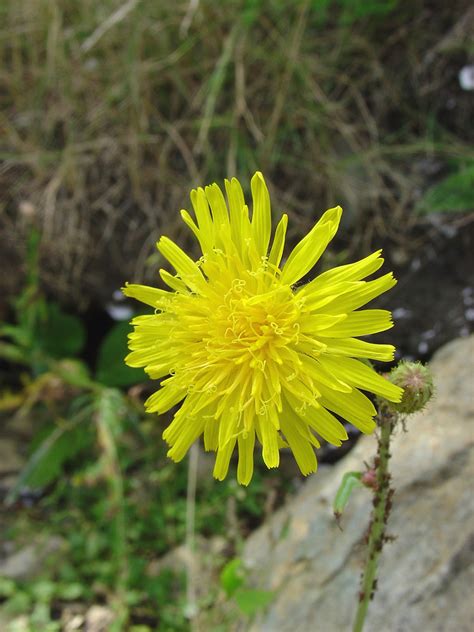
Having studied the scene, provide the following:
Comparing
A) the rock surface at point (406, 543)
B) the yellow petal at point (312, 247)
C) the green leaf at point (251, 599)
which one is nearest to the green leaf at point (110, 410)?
the rock surface at point (406, 543)

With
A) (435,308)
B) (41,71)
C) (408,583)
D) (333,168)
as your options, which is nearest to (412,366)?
(408,583)

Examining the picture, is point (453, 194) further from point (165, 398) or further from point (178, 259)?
point (165, 398)

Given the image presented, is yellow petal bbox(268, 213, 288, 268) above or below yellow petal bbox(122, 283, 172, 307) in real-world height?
above

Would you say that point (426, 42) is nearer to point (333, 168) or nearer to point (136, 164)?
point (333, 168)

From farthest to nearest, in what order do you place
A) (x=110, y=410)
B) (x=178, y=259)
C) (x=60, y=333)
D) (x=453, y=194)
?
(x=60, y=333)
(x=110, y=410)
(x=453, y=194)
(x=178, y=259)

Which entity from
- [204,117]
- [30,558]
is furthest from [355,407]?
[30,558]

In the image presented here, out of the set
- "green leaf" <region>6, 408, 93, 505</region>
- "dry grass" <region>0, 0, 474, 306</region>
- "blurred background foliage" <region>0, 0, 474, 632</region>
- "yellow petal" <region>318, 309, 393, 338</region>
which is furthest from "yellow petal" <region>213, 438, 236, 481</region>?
"green leaf" <region>6, 408, 93, 505</region>

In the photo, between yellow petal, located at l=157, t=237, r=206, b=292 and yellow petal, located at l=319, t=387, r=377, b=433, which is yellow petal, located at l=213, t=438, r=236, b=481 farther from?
yellow petal, located at l=157, t=237, r=206, b=292
